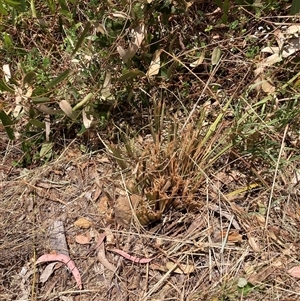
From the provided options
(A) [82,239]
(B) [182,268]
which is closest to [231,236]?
(B) [182,268]

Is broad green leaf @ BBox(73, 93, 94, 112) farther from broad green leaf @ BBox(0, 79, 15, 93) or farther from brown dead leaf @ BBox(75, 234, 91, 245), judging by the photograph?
brown dead leaf @ BBox(75, 234, 91, 245)

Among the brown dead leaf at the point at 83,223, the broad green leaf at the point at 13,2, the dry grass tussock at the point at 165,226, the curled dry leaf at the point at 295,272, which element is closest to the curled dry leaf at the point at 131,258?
the dry grass tussock at the point at 165,226

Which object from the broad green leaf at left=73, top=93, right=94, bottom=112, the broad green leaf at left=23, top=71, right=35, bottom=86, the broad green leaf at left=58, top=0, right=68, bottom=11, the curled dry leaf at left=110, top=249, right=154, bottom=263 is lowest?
the curled dry leaf at left=110, top=249, right=154, bottom=263

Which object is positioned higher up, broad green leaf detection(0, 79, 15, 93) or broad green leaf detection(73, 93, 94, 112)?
broad green leaf detection(0, 79, 15, 93)

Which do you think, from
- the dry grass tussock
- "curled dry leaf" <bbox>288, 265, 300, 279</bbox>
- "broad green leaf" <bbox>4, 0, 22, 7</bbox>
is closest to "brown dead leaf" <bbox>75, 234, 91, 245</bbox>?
the dry grass tussock

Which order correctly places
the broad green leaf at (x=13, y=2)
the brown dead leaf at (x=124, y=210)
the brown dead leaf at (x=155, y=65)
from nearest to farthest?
the broad green leaf at (x=13, y=2) < the brown dead leaf at (x=124, y=210) < the brown dead leaf at (x=155, y=65)

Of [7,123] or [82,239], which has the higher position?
[7,123]

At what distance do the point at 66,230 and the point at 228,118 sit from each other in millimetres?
703

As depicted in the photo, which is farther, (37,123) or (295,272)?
(37,123)

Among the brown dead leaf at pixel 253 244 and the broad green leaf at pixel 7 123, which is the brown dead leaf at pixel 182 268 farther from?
the broad green leaf at pixel 7 123

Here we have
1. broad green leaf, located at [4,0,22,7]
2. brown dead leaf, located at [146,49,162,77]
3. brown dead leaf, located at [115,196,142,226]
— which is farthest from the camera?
brown dead leaf, located at [146,49,162,77]

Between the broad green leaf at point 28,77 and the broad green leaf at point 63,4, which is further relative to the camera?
the broad green leaf at point 63,4


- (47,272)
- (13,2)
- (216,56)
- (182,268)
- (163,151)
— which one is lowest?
(182,268)

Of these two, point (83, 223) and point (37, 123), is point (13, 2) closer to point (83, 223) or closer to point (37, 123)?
point (37, 123)
